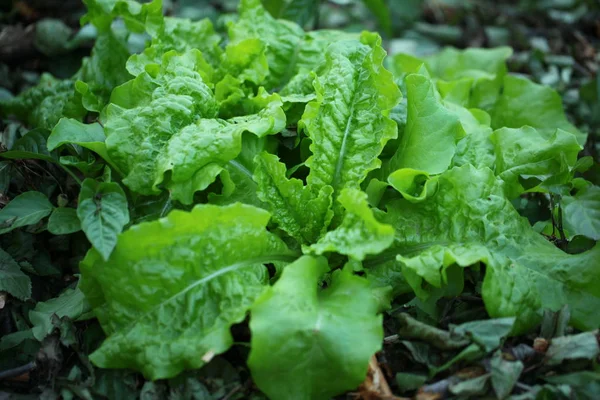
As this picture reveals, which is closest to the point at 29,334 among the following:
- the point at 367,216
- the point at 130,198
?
the point at 130,198

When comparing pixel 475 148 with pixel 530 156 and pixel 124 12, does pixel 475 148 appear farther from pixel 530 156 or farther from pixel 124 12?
pixel 124 12

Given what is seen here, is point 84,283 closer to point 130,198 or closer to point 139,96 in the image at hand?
point 130,198

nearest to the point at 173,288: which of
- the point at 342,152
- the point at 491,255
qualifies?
the point at 342,152

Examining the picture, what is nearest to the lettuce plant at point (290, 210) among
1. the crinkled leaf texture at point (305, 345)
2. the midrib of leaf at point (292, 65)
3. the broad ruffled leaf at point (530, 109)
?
the crinkled leaf texture at point (305, 345)

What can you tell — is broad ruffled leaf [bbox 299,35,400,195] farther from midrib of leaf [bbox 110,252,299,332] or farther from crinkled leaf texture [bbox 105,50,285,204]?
midrib of leaf [bbox 110,252,299,332]

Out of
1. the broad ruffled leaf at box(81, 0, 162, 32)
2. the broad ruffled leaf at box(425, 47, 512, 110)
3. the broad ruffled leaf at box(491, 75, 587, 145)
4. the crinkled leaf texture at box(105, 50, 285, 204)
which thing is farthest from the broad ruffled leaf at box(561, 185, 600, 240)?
the broad ruffled leaf at box(81, 0, 162, 32)

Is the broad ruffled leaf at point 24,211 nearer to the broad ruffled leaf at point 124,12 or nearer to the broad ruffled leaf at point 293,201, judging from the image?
the broad ruffled leaf at point 293,201
